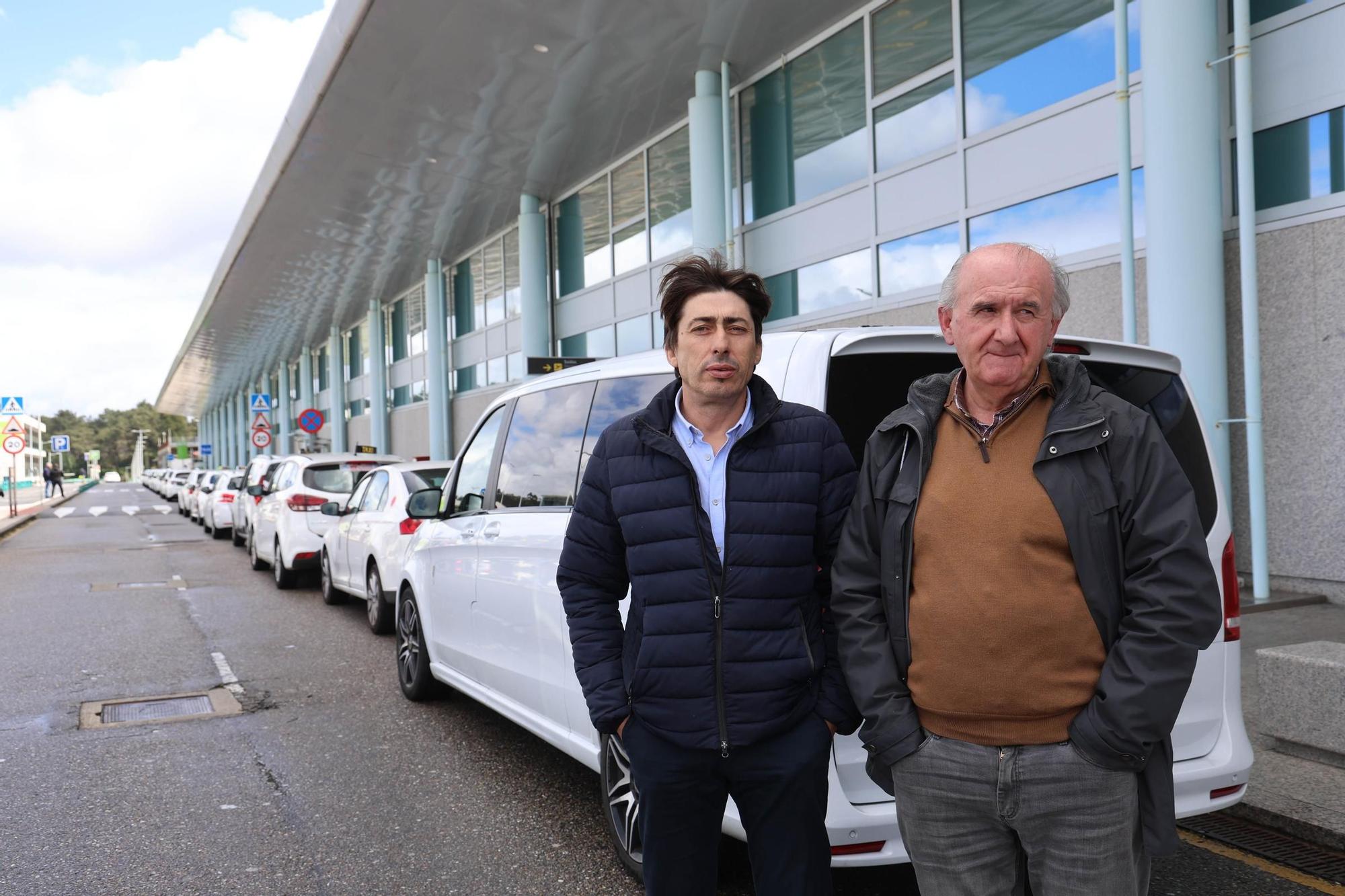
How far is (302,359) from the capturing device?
47406 millimetres

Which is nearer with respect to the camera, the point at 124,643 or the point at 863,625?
the point at 863,625

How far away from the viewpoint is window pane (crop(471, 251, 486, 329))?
2575cm

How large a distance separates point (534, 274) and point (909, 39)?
10.8m

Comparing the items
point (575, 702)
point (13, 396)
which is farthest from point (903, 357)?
point (13, 396)

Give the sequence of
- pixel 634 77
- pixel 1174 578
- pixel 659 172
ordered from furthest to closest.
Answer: pixel 659 172 < pixel 634 77 < pixel 1174 578

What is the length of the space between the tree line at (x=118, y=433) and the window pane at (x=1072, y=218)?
178 metres

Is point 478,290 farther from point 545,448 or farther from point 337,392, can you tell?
point 545,448

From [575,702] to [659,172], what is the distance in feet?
49.4

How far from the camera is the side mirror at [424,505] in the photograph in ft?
18.3

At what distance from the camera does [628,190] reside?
18922mm

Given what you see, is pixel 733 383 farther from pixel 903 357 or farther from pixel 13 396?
pixel 13 396

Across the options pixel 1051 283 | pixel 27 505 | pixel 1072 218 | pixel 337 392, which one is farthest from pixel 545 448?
pixel 27 505

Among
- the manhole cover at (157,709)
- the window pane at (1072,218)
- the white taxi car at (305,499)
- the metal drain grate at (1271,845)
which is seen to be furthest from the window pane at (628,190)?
the metal drain grate at (1271,845)

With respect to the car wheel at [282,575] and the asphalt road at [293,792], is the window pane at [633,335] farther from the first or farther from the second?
the asphalt road at [293,792]
